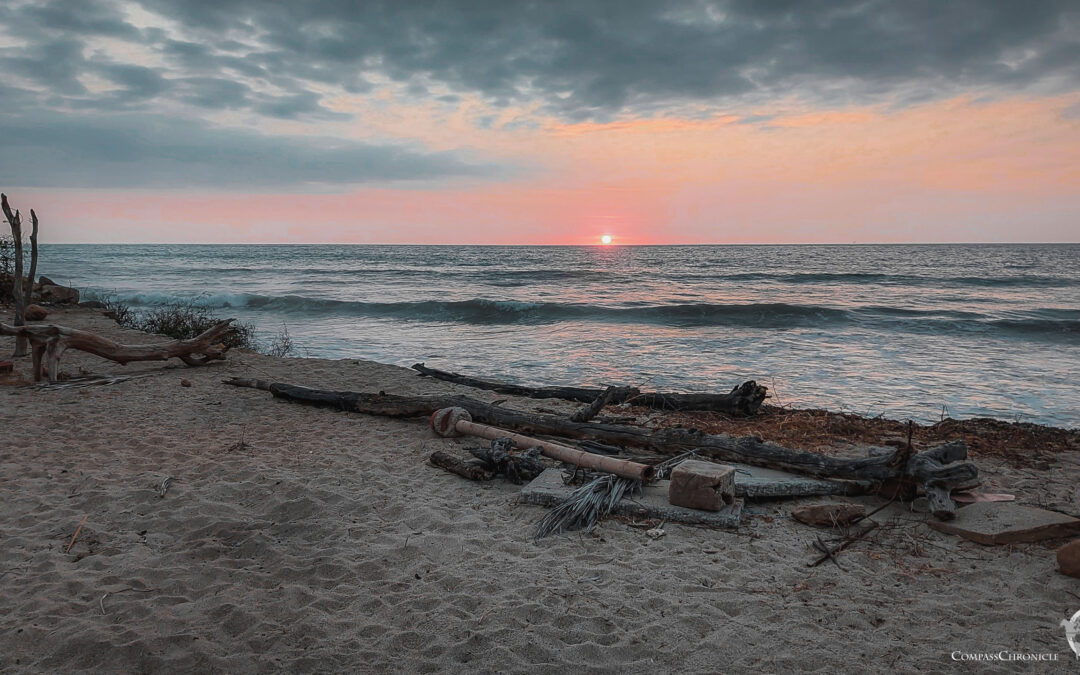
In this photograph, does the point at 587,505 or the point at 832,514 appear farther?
the point at 587,505

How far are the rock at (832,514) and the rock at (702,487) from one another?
0.56 meters

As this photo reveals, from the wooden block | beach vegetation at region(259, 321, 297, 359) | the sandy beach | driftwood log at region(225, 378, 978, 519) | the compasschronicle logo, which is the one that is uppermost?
driftwood log at region(225, 378, 978, 519)

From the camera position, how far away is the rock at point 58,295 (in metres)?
18.4

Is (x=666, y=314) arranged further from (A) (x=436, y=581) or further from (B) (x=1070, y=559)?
(A) (x=436, y=581)

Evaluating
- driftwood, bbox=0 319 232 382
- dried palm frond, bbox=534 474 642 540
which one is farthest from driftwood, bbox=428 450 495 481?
driftwood, bbox=0 319 232 382

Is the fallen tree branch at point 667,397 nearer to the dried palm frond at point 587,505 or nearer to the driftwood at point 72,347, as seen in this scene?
the dried palm frond at point 587,505

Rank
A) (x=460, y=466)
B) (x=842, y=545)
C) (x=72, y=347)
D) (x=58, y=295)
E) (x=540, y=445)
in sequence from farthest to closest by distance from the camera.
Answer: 1. (x=58, y=295)
2. (x=72, y=347)
3. (x=540, y=445)
4. (x=460, y=466)
5. (x=842, y=545)

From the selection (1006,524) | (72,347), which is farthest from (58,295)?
(1006,524)

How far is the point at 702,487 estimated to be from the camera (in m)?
4.61

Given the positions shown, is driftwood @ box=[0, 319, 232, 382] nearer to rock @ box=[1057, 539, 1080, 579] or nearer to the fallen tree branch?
the fallen tree branch

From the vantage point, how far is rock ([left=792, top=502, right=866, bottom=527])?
179 inches

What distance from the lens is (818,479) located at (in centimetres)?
522

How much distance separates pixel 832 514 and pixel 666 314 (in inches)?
730

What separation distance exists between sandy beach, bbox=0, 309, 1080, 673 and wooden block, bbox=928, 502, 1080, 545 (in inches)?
3.5
